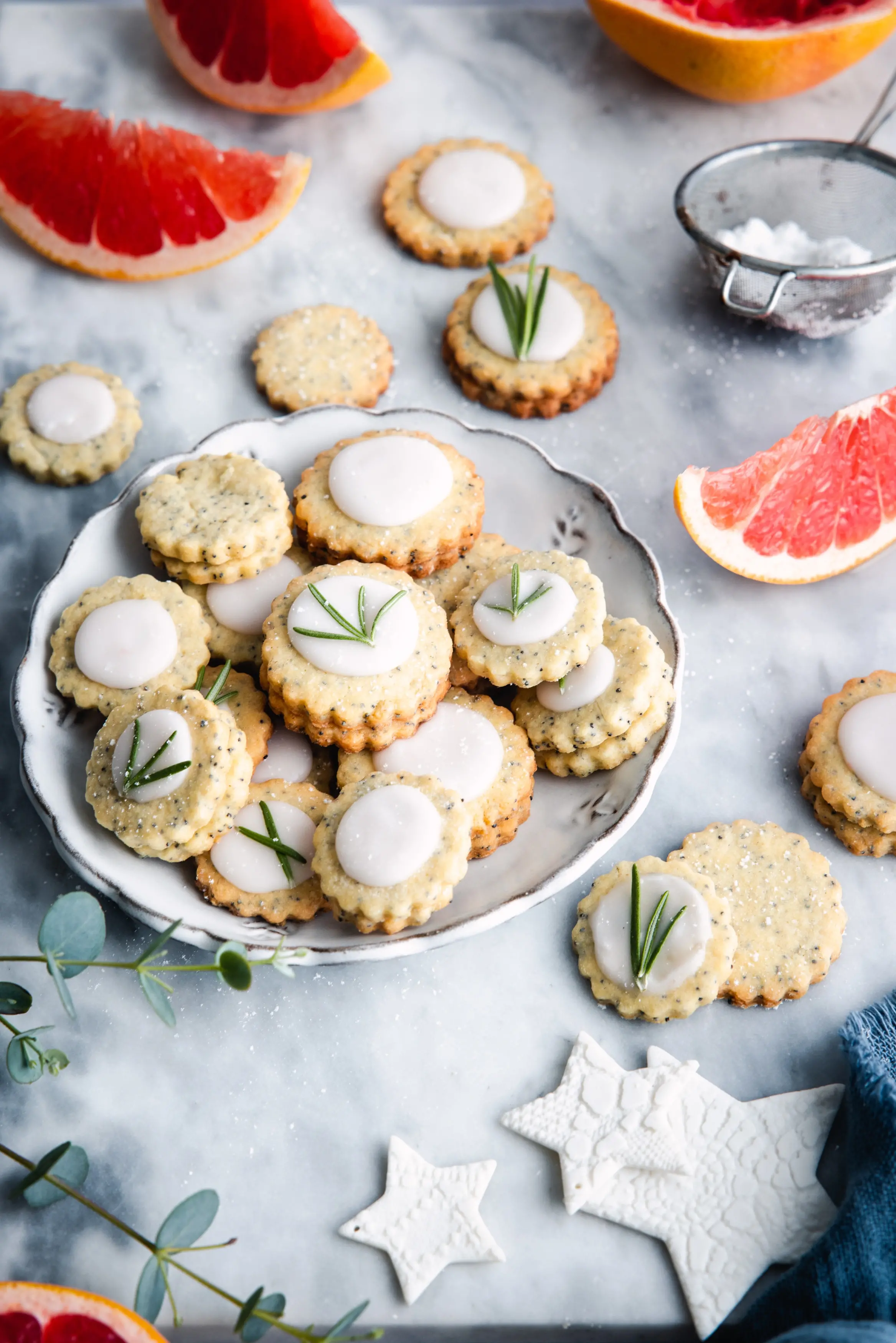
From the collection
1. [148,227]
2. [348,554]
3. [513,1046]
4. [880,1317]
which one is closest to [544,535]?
[348,554]

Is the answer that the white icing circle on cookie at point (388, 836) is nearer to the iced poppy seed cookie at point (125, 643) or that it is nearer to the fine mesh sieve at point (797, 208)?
the iced poppy seed cookie at point (125, 643)

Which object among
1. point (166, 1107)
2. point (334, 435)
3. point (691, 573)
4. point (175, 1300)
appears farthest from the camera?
point (691, 573)

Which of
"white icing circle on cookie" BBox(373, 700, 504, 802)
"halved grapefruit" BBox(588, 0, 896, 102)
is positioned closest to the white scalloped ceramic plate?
"white icing circle on cookie" BBox(373, 700, 504, 802)

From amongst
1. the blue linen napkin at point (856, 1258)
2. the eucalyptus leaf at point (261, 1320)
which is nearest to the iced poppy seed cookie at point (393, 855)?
the eucalyptus leaf at point (261, 1320)

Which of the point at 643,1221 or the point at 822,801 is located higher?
the point at 822,801

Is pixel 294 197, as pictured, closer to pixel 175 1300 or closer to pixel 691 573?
pixel 691 573

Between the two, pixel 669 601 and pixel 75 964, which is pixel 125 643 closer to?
pixel 75 964
